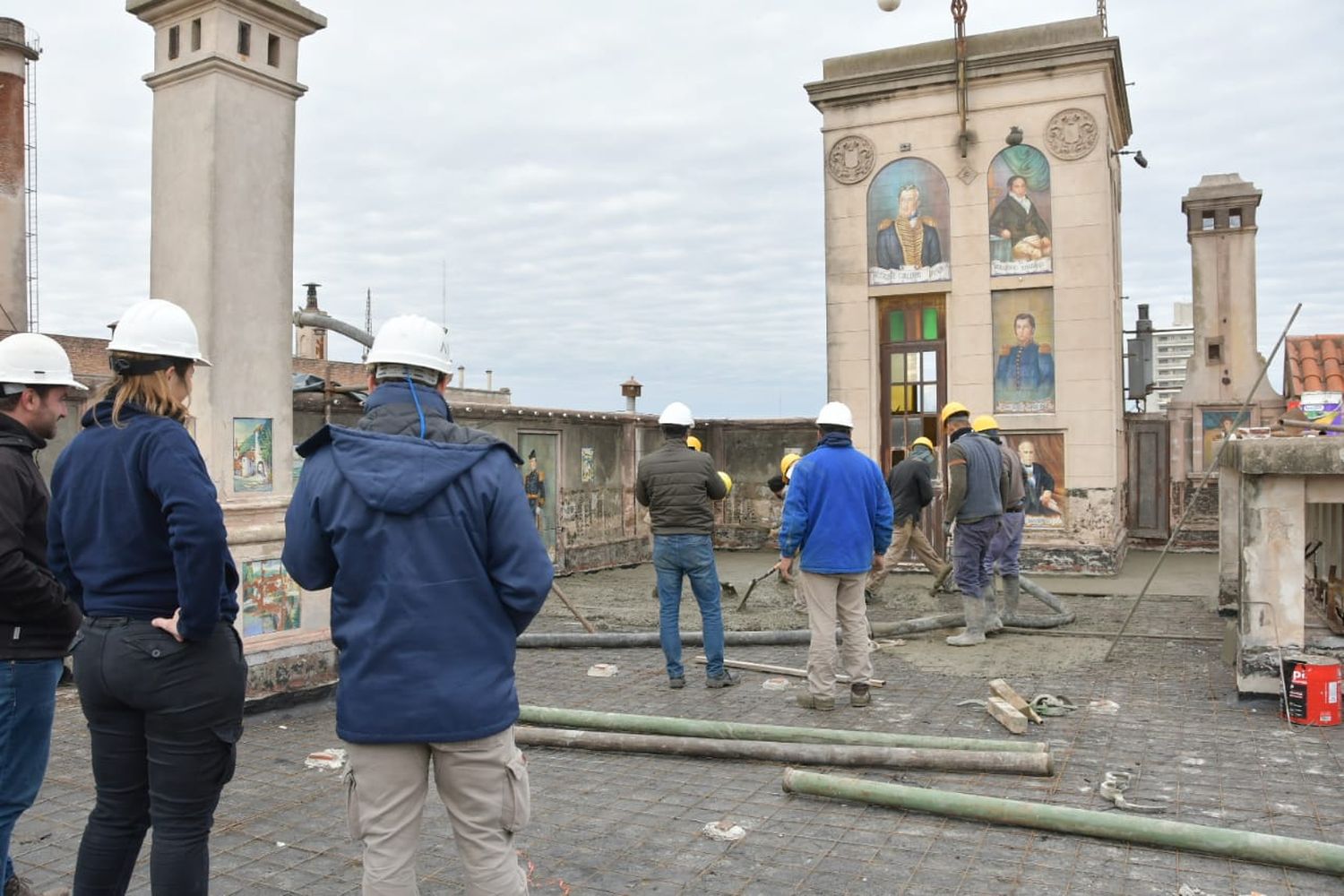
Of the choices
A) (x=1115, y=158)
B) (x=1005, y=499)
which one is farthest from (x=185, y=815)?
(x=1115, y=158)

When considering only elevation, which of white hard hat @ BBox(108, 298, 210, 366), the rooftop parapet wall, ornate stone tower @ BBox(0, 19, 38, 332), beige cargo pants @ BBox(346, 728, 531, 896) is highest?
ornate stone tower @ BBox(0, 19, 38, 332)

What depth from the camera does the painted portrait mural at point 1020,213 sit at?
1559 centimetres

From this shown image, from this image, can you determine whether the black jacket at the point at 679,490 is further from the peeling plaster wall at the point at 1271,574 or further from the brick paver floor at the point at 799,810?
the peeling plaster wall at the point at 1271,574

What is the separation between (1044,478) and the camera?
1574cm

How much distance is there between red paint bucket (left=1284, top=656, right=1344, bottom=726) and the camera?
6688 millimetres

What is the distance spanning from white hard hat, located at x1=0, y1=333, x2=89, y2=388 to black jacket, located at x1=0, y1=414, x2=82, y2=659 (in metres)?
0.16

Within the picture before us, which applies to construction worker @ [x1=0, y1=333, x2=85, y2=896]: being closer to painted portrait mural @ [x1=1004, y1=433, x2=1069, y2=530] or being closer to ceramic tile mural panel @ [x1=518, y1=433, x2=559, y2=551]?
ceramic tile mural panel @ [x1=518, y1=433, x2=559, y2=551]

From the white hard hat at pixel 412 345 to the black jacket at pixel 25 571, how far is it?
62.3 inches

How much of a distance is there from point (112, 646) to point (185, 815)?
59 cm

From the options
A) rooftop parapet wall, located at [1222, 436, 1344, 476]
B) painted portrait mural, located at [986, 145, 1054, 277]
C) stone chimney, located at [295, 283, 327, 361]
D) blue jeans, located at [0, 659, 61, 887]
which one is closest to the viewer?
blue jeans, located at [0, 659, 61, 887]

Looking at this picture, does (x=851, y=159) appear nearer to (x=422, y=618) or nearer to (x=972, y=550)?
(x=972, y=550)

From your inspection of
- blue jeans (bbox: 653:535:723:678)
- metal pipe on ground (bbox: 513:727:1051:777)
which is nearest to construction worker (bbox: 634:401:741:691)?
blue jeans (bbox: 653:535:723:678)

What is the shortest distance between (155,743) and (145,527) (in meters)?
0.69

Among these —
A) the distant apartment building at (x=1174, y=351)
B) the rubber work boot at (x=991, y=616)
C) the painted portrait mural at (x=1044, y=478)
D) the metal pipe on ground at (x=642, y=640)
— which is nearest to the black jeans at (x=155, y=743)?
the metal pipe on ground at (x=642, y=640)
